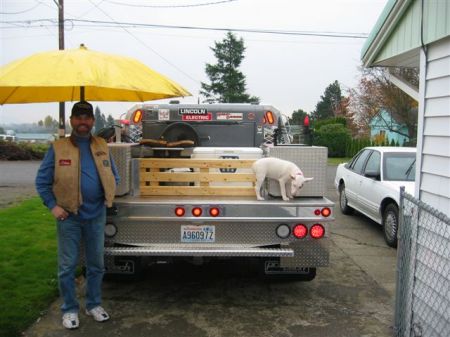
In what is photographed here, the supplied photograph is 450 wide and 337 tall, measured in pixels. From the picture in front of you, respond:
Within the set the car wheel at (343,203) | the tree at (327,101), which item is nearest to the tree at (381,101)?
the car wheel at (343,203)

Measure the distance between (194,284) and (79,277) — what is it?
145cm

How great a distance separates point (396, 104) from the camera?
2772 cm

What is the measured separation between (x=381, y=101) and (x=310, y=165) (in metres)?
27.2

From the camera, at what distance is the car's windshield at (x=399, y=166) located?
840 centimetres

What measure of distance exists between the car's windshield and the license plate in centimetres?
478

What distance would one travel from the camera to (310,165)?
4.87 metres

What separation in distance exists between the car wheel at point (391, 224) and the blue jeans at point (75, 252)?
4912 millimetres

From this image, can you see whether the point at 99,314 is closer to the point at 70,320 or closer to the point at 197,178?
the point at 70,320

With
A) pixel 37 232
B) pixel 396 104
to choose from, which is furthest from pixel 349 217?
pixel 396 104

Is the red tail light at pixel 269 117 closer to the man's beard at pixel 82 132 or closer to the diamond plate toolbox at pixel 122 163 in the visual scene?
the diamond plate toolbox at pixel 122 163

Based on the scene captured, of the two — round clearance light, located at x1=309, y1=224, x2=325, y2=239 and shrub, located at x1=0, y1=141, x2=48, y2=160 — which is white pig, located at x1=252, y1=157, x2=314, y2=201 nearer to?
round clearance light, located at x1=309, y1=224, x2=325, y2=239

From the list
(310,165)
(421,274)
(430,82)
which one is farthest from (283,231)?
(430,82)

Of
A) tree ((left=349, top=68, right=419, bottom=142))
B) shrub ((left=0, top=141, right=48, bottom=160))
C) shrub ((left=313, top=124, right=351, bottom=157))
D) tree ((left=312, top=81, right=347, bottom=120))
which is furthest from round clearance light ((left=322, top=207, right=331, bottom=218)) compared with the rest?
tree ((left=312, top=81, right=347, bottom=120))

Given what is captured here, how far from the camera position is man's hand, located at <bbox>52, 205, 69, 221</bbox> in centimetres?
402
